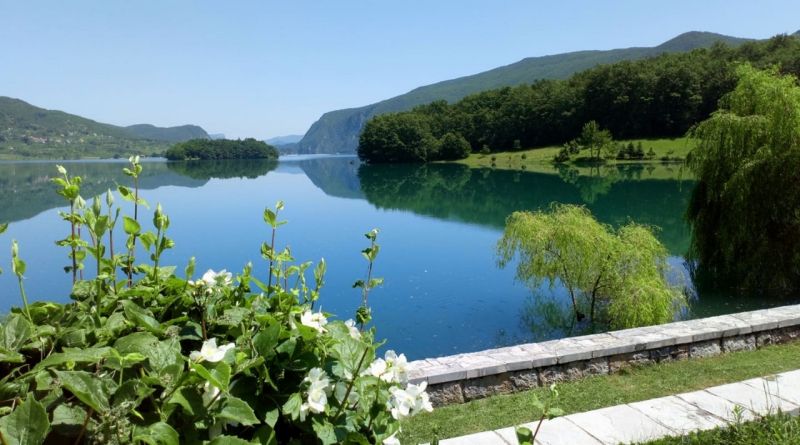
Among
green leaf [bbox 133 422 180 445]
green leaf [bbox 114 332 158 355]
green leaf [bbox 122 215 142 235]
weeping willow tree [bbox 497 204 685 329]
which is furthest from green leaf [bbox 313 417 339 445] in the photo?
weeping willow tree [bbox 497 204 685 329]

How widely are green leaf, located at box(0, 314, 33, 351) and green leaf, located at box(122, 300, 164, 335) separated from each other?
222mm

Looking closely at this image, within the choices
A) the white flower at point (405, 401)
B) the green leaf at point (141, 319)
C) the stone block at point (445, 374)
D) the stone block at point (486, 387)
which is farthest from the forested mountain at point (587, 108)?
the green leaf at point (141, 319)

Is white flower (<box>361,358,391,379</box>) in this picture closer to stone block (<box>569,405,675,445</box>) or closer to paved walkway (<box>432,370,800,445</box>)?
paved walkway (<box>432,370,800,445</box>)

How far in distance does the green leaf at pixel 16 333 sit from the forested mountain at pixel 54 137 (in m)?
141

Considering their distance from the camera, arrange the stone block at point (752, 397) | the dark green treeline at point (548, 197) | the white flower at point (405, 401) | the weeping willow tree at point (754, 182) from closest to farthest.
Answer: the white flower at point (405, 401)
the stone block at point (752, 397)
the weeping willow tree at point (754, 182)
the dark green treeline at point (548, 197)

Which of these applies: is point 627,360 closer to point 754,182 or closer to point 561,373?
point 561,373

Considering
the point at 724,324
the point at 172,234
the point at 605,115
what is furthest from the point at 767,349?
the point at 605,115

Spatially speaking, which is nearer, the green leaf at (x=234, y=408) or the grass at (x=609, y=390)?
the green leaf at (x=234, y=408)

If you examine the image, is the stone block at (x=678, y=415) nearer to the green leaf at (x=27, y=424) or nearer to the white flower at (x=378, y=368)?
the white flower at (x=378, y=368)

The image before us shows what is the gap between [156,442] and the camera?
1075 millimetres

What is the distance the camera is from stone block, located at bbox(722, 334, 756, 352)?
6176mm

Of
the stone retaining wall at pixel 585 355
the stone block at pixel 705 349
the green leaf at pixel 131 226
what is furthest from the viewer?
the stone block at pixel 705 349

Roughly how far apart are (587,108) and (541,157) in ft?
37.3

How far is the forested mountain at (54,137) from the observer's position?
126262 mm
